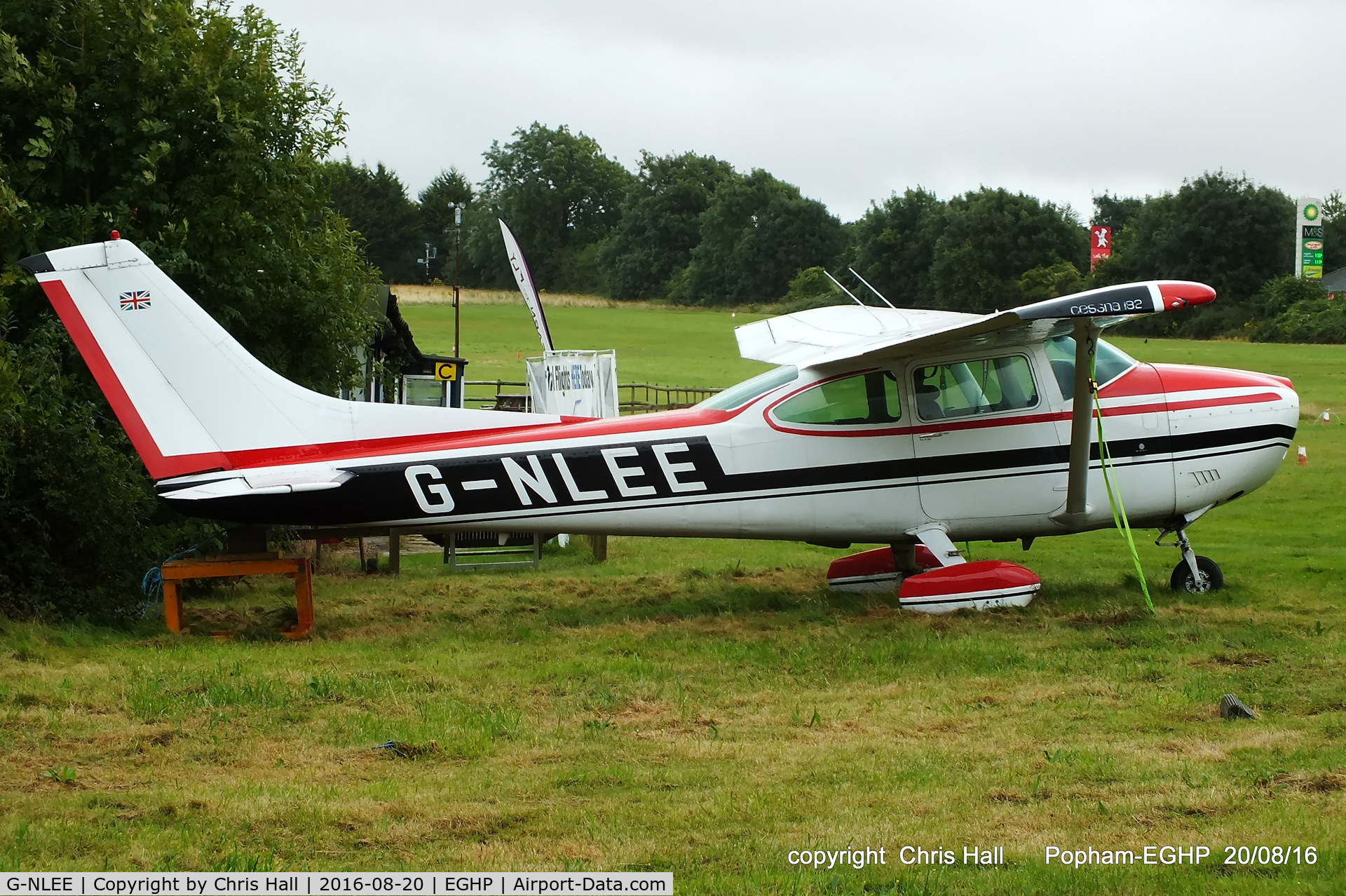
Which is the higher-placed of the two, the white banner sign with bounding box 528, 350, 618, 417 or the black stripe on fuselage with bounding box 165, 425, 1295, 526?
the white banner sign with bounding box 528, 350, 618, 417

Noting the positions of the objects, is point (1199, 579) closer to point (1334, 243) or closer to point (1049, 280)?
point (1049, 280)

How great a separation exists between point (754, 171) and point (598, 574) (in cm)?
8195

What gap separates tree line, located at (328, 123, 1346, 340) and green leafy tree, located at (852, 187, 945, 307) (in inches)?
3.8

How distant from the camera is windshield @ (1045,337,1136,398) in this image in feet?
33.7

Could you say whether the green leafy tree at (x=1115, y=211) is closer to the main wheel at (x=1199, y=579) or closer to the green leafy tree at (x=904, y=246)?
the green leafy tree at (x=904, y=246)

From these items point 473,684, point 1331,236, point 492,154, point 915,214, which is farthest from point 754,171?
point 473,684

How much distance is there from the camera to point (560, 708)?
23.1 feet

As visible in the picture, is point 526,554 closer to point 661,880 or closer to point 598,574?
point 598,574

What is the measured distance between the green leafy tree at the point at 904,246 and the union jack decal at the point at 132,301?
218 ft

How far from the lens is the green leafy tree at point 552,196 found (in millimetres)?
100375
